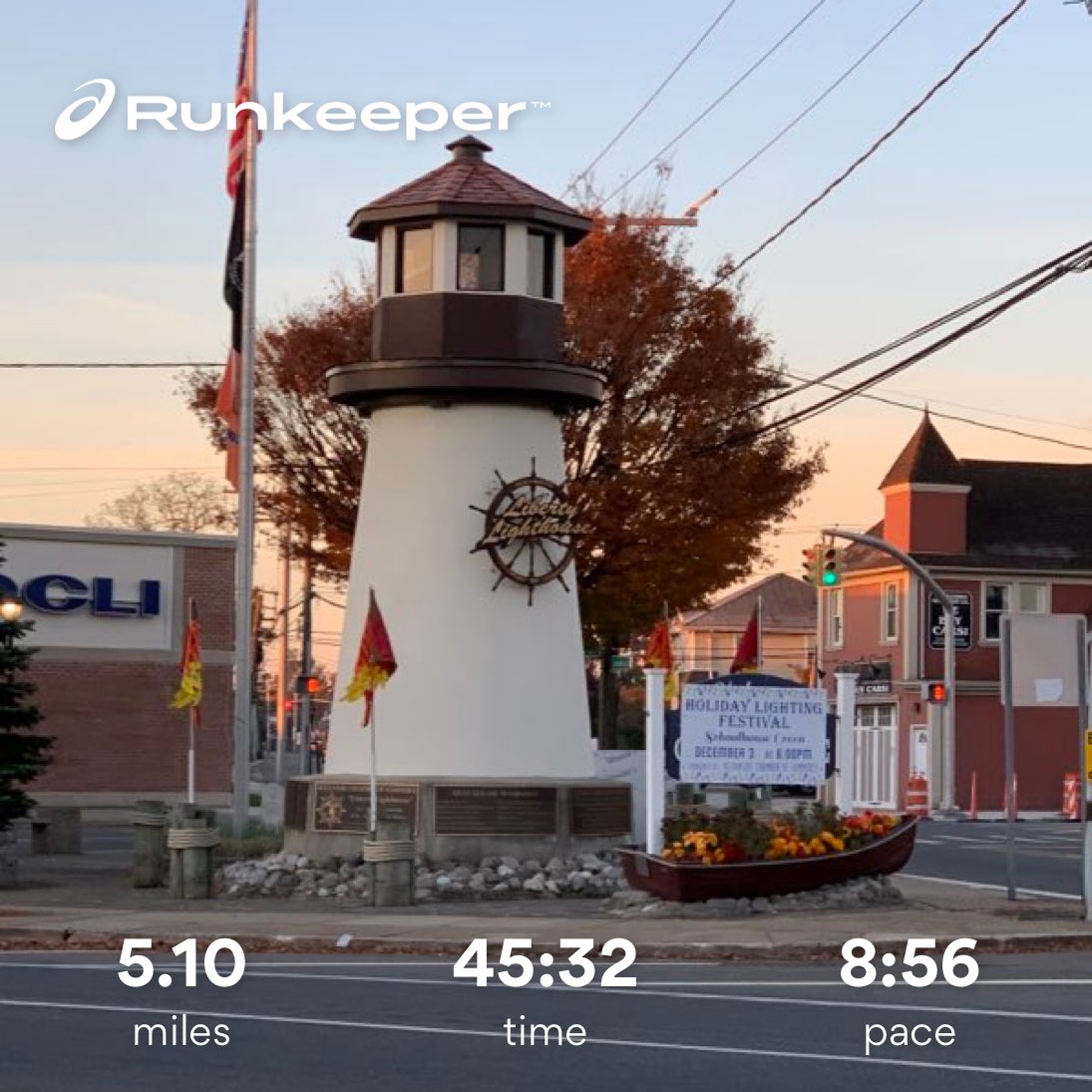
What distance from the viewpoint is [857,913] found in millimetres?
22688

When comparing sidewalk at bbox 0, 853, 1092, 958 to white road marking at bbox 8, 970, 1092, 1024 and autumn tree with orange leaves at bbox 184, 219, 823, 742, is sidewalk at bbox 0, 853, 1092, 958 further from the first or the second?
autumn tree with orange leaves at bbox 184, 219, 823, 742

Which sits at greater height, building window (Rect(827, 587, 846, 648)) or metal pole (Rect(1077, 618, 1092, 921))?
building window (Rect(827, 587, 846, 648))

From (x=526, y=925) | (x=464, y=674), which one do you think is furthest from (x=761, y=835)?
(x=464, y=674)

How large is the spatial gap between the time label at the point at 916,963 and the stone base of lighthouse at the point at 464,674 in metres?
7.69

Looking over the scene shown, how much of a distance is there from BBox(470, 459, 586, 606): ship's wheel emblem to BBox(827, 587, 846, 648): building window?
147 ft

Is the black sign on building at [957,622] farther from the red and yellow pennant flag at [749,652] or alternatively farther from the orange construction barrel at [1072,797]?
the red and yellow pennant flag at [749,652]

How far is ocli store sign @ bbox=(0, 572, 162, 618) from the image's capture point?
48562 mm

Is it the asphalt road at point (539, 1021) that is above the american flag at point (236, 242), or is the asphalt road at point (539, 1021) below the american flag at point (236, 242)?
below

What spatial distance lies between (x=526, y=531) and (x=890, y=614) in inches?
1659

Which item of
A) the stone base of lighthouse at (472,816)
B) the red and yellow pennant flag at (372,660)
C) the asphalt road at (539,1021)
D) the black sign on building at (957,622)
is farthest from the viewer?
the black sign on building at (957,622)

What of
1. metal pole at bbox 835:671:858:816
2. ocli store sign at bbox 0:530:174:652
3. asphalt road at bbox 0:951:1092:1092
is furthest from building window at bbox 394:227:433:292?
ocli store sign at bbox 0:530:174:652

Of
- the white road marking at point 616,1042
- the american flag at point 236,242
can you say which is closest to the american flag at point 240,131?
the american flag at point 236,242

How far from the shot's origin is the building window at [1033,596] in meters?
66.4

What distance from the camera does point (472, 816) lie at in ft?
87.7
